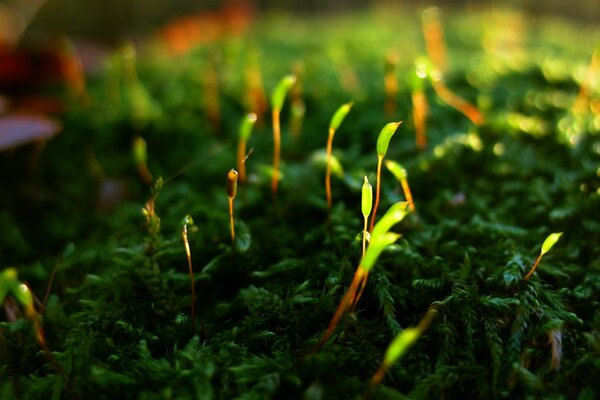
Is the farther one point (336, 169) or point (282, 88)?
point (336, 169)

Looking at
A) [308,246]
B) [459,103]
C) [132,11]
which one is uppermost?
[132,11]

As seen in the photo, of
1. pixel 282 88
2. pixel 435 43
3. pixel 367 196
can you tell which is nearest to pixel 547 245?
pixel 367 196

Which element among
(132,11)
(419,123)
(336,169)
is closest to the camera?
(336,169)

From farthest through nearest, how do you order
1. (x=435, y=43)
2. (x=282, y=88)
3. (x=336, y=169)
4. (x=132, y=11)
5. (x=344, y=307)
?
(x=132, y=11) < (x=435, y=43) < (x=336, y=169) < (x=282, y=88) < (x=344, y=307)

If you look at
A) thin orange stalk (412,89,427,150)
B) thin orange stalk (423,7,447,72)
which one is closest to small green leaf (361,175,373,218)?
thin orange stalk (412,89,427,150)

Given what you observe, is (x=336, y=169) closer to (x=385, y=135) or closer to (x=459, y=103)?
(x=385, y=135)

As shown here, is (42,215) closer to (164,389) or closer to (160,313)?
(160,313)

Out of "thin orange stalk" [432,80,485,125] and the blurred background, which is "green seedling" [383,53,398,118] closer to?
"thin orange stalk" [432,80,485,125]

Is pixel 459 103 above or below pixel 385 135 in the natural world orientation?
below
